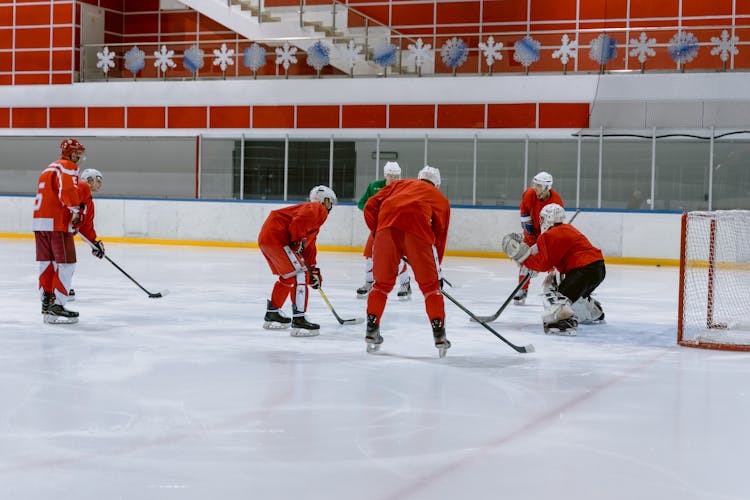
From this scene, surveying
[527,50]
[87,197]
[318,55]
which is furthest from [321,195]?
[318,55]

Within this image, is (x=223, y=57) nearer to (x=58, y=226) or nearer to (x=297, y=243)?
(x=58, y=226)

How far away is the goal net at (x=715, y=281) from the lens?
6520mm

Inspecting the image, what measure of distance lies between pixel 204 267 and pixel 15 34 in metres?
10.2

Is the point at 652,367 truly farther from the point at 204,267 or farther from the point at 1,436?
the point at 204,267

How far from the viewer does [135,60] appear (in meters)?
17.7

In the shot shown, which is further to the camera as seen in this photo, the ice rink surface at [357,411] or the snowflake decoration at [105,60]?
the snowflake decoration at [105,60]

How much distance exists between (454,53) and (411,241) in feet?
35.9

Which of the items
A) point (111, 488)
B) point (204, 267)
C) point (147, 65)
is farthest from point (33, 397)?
point (147, 65)

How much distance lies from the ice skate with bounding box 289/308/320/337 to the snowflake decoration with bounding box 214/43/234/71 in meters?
11.7

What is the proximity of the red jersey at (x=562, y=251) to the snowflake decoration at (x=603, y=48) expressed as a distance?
889 centimetres

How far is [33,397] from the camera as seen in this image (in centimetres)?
415

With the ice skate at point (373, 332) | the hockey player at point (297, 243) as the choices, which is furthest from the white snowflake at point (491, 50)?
the ice skate at point (373, 332)

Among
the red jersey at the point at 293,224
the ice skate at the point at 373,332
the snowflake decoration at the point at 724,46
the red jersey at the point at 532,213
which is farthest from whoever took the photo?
the snowflake decoration at the point at 724,46

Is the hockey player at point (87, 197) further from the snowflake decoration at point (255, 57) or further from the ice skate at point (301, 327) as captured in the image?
the snowflake decoration at point (255, 57)
